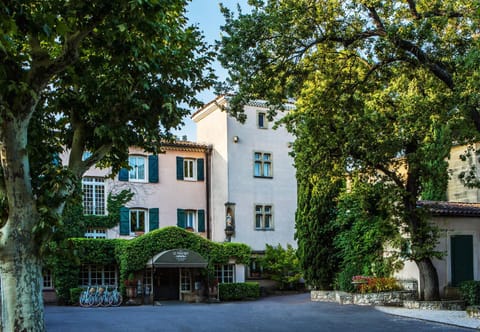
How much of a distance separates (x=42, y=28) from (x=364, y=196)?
1473 centimetres

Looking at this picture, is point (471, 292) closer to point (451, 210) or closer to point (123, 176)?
point (451, 210)

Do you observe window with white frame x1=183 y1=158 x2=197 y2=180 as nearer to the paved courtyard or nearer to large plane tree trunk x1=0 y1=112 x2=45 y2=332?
the paved courtyard

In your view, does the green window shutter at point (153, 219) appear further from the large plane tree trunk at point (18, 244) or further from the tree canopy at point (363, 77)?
the large plane tree trunk at point (18, 244)

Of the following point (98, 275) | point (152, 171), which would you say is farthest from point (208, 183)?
point (98, 275)

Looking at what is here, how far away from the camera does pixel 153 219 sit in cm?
3203

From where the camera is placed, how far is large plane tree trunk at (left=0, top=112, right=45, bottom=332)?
29.7ft

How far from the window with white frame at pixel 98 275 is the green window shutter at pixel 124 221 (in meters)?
2.22

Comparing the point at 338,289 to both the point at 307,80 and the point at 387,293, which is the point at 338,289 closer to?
the point at 387,293

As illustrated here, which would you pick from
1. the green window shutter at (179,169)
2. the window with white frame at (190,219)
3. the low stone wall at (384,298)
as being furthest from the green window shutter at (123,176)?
the low stone wall at (384,298)

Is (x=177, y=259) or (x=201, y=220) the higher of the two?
(x=201, y=220)

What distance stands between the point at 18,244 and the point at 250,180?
2558 centimetres

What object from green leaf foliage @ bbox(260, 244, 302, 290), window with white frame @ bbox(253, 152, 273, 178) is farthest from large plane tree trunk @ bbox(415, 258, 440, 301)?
window with white frame @ bbox(253, 152, 273, 178)

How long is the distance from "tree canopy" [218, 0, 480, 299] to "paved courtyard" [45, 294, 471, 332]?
3.77 meters

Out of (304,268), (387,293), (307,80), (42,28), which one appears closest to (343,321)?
(387,293)
